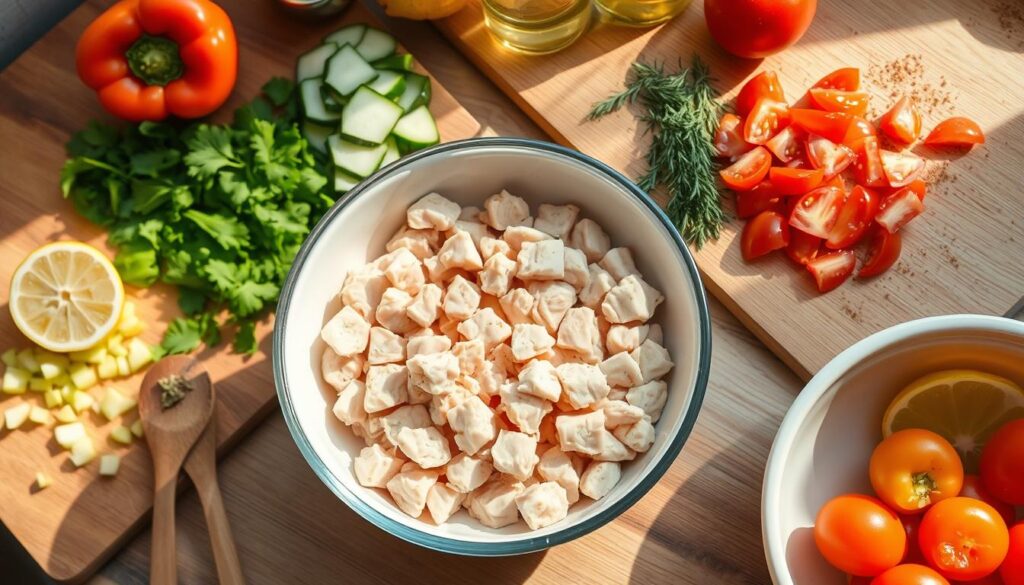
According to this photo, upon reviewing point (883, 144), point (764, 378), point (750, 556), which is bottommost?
point (750, 556)

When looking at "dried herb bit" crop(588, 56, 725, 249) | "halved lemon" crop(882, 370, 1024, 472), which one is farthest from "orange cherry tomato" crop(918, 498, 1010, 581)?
"dried herb bit" crop(588, 56, 725, 249)

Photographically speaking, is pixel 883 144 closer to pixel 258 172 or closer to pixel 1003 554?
pixel 1003 554

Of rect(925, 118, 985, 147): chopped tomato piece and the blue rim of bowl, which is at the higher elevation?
rect(925, 118, 985, 147): chopped tomato piece

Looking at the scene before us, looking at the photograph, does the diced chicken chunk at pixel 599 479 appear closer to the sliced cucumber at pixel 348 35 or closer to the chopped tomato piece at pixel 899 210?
the chopped tomato piece at pixel 899 210

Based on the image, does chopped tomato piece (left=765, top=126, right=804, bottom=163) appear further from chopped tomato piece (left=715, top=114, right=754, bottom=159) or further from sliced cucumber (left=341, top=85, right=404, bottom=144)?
sliced cucumber (left=341, top=85, right=404, bottom=144)

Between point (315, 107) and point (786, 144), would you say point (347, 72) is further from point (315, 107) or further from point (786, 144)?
point (786, 144)

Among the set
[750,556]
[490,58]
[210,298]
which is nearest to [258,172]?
[210,298]
